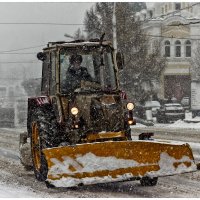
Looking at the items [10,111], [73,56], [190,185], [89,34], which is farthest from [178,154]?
[89,34]

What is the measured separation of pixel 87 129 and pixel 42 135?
72cm

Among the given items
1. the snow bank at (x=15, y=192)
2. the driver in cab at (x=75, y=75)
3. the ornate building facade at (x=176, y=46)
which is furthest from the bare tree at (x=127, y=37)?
the snow bank at (x=15, y=192)

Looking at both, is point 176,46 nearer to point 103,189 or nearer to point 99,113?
point 99,113

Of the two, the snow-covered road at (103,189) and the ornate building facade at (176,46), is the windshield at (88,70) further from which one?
the ornate building facade at (176,46)

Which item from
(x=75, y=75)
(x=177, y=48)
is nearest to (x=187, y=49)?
Answer: (x=177, y=48)

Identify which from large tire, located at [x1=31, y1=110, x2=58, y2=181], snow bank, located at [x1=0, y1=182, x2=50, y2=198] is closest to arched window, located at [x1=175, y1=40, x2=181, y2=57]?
large tire, located at [x1=31, y1=110, x2=58, y2=181]

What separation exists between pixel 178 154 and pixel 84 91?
186 centimetres

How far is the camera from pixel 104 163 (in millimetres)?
9156

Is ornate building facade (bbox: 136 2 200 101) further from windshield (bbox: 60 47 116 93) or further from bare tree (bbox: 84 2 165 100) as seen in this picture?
windshield (bbox: 60 47 116 93)

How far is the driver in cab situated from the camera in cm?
1043

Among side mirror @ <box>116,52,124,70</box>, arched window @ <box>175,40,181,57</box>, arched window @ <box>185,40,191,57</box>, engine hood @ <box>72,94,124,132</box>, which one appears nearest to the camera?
engine hood @ <box>72,94,124,132</box>

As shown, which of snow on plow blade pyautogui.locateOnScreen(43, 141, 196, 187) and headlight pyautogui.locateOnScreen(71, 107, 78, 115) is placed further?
headlight pyautogui.locateOnScreen(71, 107, 78, 115)

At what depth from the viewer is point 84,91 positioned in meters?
10.3

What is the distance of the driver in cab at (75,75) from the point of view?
10430 millimetres
